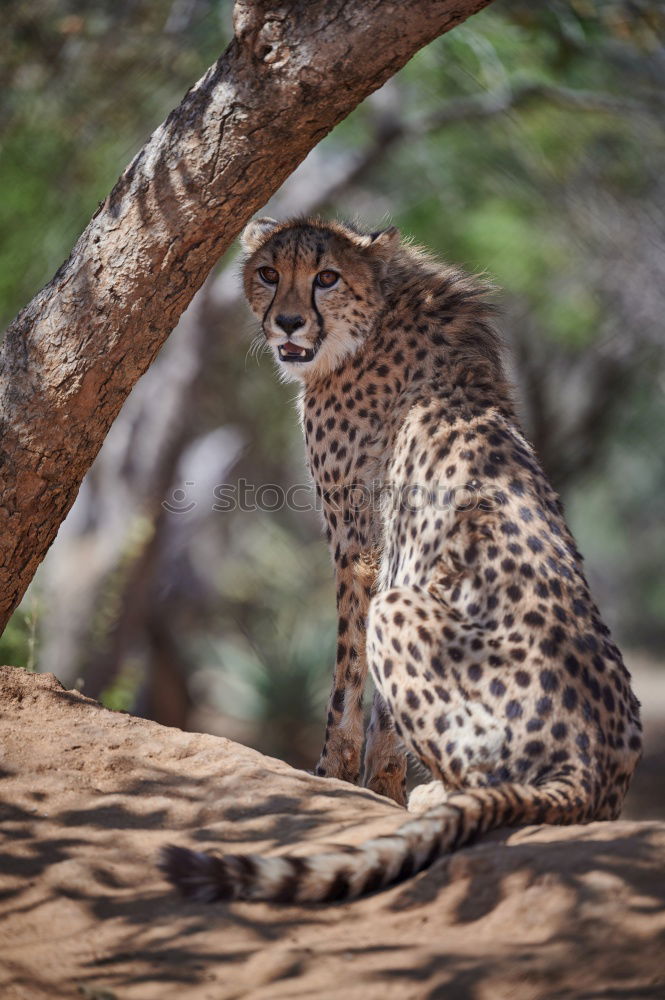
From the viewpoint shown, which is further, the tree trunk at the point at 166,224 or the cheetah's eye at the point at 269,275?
the cheetah's eye at the point at 269,275

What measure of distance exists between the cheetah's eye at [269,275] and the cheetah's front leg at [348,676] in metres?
1.28

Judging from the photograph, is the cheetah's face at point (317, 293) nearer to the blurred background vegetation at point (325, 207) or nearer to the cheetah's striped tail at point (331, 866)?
the cheetah's striped tail at point (331, 866)

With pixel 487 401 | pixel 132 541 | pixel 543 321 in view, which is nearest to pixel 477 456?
pixel 487 401

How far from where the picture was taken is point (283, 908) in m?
2.99

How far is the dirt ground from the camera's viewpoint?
8.41 feet

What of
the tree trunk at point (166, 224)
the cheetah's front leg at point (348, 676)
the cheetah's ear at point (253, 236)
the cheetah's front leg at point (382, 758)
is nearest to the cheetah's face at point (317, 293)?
the cheetah's ear at point (253, 236)

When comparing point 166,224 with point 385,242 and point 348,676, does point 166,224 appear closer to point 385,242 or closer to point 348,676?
point 385,242

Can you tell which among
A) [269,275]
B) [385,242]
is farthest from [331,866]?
[385,242]

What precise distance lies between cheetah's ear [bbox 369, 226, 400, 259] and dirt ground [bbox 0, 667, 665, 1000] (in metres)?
2.47

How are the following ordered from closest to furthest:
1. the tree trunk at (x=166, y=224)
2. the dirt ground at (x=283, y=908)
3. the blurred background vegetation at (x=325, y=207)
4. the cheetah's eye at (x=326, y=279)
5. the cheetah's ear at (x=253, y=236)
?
the dirt ground at (x=283, y=908) < the tree trunk at (x=166, y=224) < the cheetah's eye at (x=326, y=279) < the cheetah's ear at (x=253, y=236) < the blurred background vegetation at (x=325, y=207)

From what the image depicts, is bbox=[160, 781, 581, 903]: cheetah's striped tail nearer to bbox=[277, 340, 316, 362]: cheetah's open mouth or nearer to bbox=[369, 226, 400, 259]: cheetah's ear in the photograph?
bbox=[277, 340, 316, 362]: cheetah's open mouth

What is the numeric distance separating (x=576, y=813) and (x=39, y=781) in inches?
65.2

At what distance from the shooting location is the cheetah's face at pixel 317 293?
16.5 feet

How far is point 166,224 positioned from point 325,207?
839cm
